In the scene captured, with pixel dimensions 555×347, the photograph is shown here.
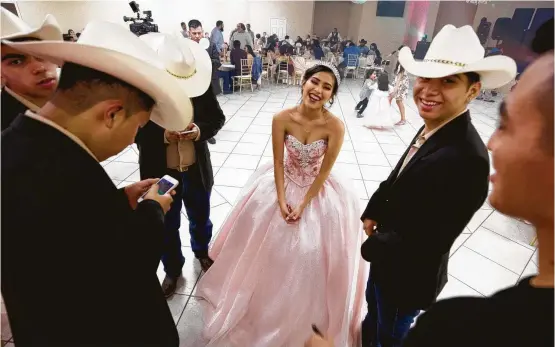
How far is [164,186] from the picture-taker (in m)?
1.20

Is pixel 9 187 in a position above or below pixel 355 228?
above

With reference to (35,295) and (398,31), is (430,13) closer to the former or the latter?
(398,31)

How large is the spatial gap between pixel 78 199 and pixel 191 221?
144cm

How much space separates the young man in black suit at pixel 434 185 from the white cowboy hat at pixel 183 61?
3.65 ft

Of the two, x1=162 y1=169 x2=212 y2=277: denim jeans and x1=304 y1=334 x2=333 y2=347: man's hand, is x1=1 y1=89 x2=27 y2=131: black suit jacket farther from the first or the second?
x1=304 y1=334 x2=333 y2=347: man's hand

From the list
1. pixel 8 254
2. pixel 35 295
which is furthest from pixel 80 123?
pixel 35 295

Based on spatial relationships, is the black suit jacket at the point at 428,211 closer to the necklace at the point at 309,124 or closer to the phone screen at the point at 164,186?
the necklace at the point at 309,124

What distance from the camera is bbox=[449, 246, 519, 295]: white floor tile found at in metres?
2.32

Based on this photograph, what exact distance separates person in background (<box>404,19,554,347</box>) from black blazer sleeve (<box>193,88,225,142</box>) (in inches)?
60.9

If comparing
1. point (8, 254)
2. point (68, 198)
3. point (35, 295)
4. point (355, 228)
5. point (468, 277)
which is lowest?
point (468, 277)

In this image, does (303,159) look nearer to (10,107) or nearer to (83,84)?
(83,84)

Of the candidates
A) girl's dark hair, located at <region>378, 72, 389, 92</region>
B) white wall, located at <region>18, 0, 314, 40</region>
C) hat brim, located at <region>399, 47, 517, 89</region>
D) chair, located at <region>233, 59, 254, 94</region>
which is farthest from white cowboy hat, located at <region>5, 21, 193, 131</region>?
white wall, located at <region>18, 0, 314, 40</region>

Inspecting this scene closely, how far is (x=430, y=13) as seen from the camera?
39.4ft

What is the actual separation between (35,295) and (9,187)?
0.30m
